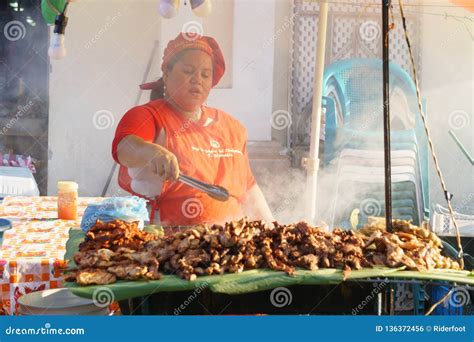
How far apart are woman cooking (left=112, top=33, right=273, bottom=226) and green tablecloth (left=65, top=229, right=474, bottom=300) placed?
172cm

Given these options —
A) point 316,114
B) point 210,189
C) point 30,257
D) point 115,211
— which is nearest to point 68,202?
point 115,211

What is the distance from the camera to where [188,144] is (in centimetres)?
485

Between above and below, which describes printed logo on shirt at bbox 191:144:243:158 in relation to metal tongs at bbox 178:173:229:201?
above

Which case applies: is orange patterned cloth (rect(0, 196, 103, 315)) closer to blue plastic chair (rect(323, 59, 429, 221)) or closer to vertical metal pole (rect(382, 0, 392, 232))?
vertical metal pole (rect(382, 0, 392, 232))

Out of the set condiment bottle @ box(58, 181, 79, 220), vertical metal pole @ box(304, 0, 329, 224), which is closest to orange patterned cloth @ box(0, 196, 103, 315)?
condiment bottle @ box(58, 181, 79, 220)

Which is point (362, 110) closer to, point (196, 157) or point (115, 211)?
point (196, 157)

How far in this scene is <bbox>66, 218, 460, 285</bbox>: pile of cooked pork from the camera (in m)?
3.02

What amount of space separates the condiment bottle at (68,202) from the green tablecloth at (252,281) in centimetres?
147

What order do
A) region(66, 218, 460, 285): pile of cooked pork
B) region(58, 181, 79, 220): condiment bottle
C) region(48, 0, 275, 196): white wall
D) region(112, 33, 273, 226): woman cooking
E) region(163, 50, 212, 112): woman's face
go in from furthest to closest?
region(48, 0, 275, 196): white wall → region(163, 50, 212, 112): woman's face → region(112, 33, 273, 226): woman cooking → region(58, 181, 79, 220): condiment bottle → region(66, 218, 460, 285): pile of cooked pork

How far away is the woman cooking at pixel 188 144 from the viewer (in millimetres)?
4715

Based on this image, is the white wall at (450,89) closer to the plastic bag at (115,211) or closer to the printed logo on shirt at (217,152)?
the printed logo on shirt at (217,152)

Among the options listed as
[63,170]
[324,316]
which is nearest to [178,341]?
[324,316]

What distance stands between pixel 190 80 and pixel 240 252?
1.95 metres

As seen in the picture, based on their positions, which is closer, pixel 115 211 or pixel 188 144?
pixel 115 211
